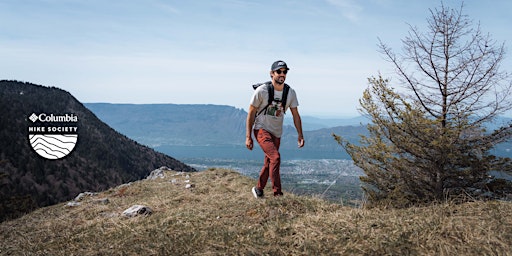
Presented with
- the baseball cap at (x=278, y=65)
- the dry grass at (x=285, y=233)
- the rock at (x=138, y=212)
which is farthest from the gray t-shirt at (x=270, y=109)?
the rock at (x=138, y=212)

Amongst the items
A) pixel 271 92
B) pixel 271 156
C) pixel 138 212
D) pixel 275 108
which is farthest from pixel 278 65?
pixel 138 212

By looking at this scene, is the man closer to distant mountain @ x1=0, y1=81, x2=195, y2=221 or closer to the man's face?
the man's face

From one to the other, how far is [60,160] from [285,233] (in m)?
74.6

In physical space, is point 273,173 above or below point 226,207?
above

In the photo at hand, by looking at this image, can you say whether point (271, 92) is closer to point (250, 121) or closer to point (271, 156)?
point (250, 121)

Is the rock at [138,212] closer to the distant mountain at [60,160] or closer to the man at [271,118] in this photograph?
the man at [271,118]

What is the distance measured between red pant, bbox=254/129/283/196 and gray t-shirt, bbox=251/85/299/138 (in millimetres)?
115

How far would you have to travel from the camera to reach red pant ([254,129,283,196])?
229 inches

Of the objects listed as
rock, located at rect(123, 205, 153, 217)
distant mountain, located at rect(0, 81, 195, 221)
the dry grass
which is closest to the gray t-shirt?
the dry grass

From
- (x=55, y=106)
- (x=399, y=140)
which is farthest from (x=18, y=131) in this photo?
(x=399, y=140)

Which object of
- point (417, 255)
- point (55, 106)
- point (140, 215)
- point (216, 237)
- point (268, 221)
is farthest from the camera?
point (55, 106)

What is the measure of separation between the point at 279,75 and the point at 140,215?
10.7ft

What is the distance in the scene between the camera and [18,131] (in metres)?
65.8

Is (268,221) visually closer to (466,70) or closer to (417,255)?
(417,255)
